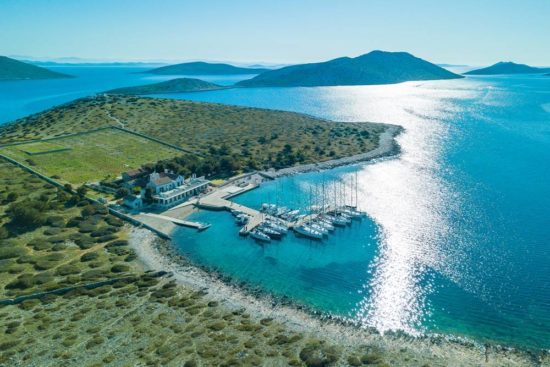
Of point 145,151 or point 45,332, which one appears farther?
point 145,151

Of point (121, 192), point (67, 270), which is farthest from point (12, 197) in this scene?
point (67, 270)

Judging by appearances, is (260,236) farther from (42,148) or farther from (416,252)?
(42,148)

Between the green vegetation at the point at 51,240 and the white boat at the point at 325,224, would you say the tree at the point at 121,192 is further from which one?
the white boat at the point at 325,224

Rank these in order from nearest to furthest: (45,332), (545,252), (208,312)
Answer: (45,332), (208,312), (545,252)

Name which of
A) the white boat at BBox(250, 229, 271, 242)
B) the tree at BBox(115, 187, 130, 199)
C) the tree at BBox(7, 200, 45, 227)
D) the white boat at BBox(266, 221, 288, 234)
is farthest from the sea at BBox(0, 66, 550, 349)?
the tree at BBox(7, 200, 45, 227)

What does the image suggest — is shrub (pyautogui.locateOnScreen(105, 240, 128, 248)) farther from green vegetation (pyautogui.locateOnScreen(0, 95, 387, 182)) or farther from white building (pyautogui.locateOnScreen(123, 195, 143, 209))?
green vegetation (pyautogui.locateOnScreen(0, 95, 387, 182))

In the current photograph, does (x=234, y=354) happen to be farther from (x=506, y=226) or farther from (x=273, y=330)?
(x=506, y=226)

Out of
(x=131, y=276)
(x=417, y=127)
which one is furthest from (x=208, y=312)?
(x=417, y=127)
